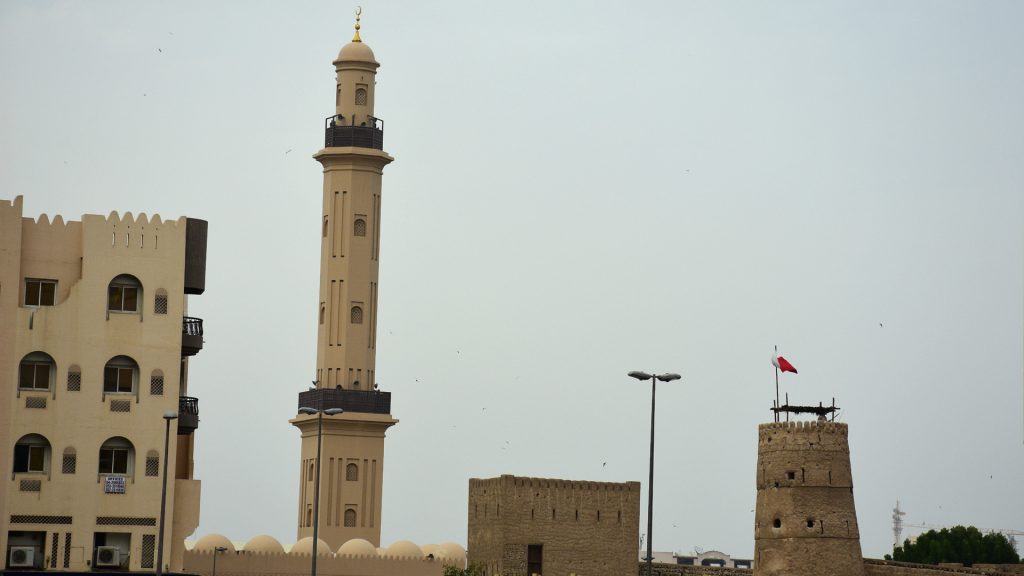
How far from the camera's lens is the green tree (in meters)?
135

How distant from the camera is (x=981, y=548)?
13612 cm

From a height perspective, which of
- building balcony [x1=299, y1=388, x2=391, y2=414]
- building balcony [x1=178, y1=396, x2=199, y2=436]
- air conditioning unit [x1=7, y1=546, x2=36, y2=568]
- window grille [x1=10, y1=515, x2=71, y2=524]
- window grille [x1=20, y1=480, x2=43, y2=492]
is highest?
building balcony [x1=299, y1=388, x2=391, y2=414]

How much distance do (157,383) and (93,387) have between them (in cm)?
246

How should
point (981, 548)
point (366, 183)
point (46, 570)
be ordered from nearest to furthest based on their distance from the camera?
point (46, 570) → point (366, 183) → point (981, 548)

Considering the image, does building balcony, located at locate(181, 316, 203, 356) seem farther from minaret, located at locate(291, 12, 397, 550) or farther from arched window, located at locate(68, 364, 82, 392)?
minaret, located at locate(291, 12, 397, 550)

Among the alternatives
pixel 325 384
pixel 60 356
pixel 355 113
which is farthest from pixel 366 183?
pixel 60 356

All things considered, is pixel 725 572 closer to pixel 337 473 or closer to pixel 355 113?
pixel 337 473

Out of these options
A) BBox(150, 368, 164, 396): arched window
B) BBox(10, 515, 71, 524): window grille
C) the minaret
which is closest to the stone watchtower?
the minaret

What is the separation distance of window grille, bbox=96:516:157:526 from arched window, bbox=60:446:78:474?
2.16m

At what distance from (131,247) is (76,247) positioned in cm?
213

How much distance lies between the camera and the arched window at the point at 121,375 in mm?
81312

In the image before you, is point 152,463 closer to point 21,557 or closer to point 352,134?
point 21,557

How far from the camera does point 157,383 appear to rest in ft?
267

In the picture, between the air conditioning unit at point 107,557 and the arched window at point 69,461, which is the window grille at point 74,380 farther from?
the air conditioning unit at point 107,557
